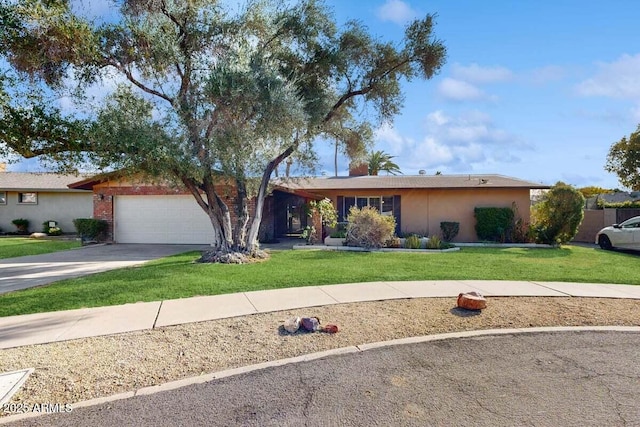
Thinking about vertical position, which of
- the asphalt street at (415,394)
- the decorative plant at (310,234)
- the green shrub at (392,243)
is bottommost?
the asphalt street at (415,394)

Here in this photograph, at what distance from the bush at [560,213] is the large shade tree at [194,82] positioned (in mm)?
7187

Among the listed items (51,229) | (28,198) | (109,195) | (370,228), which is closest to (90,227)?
(109,195)

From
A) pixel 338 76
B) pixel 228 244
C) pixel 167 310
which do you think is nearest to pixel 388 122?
pixel 338 76

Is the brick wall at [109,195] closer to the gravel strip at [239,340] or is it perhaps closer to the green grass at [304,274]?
the green grass at [304,274]

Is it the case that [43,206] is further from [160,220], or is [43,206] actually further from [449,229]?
[449,229]

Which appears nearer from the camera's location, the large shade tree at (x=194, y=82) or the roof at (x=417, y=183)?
the large shade tree at (x=194, y=82)

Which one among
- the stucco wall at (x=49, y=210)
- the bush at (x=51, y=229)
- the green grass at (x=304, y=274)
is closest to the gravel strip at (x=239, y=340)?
the green grass at (x=304, y=274)

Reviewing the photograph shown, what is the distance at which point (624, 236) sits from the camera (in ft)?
47.1

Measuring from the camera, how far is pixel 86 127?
319 inches

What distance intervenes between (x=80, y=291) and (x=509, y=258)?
1187 centimetres

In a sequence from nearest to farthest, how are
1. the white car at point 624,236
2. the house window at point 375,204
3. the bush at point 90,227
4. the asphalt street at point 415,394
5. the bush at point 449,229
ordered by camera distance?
the asphalt street at point 415,394, the white car at point 624,236, the bush at point 90,227, the bush at point 449,229, the house window at point 375,204

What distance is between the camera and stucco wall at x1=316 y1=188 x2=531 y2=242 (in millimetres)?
17953

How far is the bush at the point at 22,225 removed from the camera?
23.0 m

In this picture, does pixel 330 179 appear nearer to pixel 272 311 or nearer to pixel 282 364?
pixel 272 311
